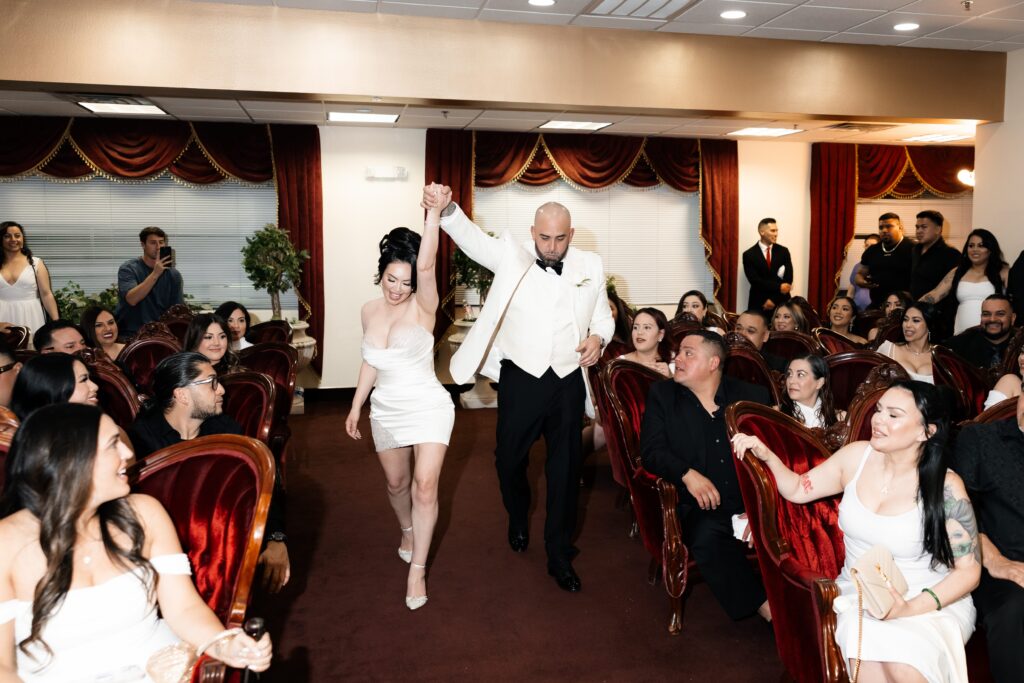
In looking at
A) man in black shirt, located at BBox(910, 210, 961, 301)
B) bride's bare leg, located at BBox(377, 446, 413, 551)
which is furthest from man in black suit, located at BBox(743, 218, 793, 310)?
bride's bare leg, located at BBox(377, 446, 413, 551)

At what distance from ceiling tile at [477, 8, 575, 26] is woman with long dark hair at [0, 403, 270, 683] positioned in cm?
475

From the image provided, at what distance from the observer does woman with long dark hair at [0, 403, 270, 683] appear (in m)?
1.77

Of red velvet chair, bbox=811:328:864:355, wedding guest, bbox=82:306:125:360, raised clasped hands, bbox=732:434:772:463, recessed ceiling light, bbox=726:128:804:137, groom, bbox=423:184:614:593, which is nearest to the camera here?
raised clasped hands, bbox=732:434:772:463

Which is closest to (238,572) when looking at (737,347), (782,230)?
(737,347)

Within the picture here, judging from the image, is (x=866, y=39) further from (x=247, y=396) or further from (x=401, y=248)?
(x=247, y=396)

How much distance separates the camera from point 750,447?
8.26 feet

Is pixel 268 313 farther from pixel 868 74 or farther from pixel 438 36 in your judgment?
pixel 868 74

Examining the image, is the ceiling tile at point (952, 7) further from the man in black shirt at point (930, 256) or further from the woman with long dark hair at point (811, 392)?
the woman with long dark hair at point (811, 392)

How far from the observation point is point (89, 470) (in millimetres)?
1808

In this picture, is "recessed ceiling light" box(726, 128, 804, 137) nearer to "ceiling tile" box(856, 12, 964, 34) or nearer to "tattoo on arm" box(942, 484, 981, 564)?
"ceiling tile" box(856, 12, 964, 34)

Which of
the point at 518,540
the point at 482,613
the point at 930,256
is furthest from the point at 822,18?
the point at 482,613

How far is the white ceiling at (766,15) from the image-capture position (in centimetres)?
559

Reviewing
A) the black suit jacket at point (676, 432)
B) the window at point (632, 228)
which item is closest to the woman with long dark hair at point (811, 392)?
the black suit jacket at point (676, 432)

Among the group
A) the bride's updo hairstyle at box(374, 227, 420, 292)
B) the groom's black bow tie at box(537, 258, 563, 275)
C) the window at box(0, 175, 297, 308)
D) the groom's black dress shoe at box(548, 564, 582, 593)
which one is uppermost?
the window at box(0, 175, 297, 308)
